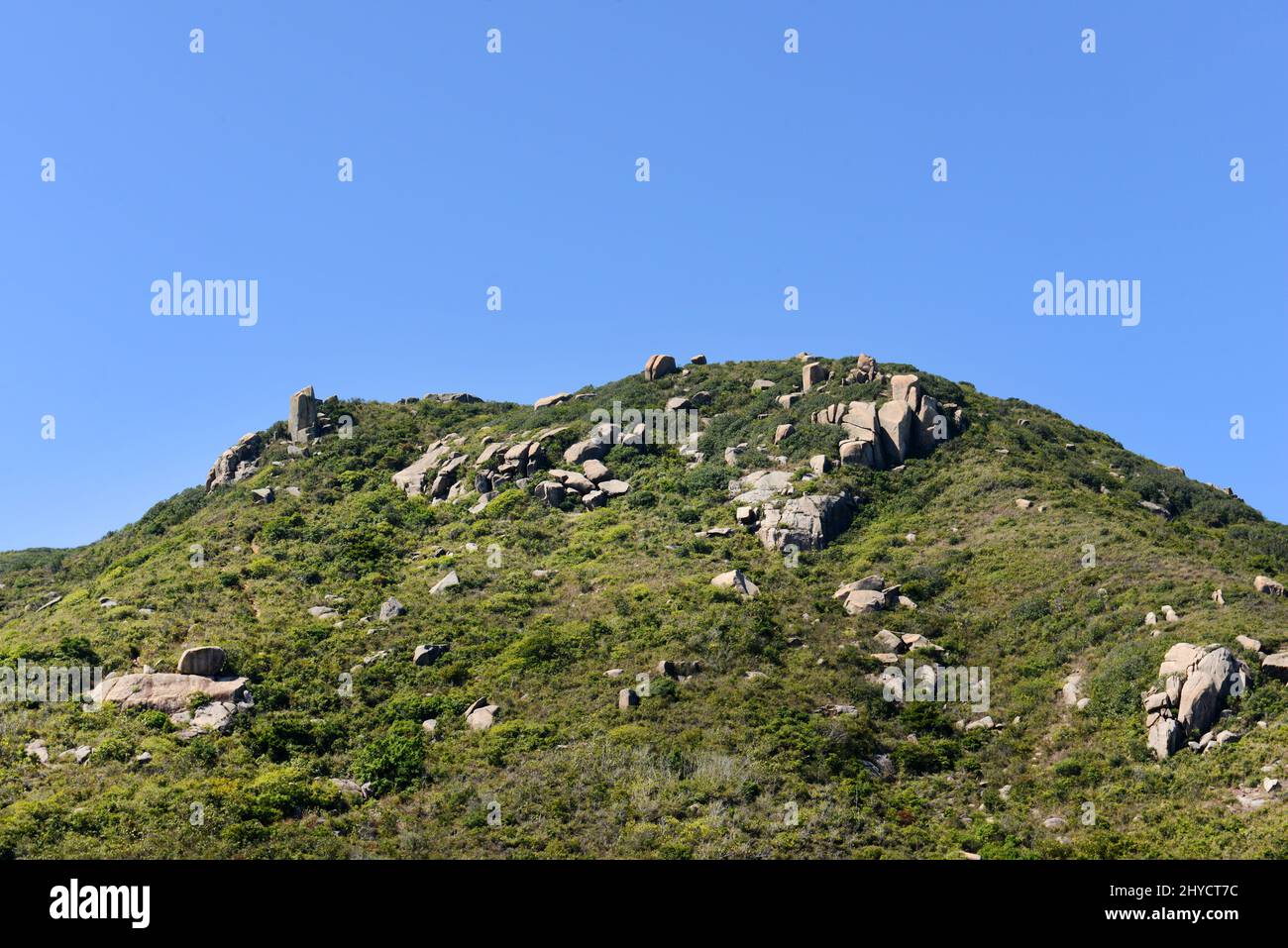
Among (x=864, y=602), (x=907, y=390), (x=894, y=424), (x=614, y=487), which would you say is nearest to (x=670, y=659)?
(x=864, y=602)

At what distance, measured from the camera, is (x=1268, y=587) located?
4519cm

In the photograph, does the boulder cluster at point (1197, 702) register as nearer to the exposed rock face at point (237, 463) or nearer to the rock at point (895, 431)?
the rock at point (895, 431)

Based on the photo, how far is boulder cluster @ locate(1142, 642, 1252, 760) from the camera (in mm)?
35250

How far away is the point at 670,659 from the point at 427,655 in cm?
1062

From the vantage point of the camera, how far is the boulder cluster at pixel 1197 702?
3525 cm

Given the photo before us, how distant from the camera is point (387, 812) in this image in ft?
116

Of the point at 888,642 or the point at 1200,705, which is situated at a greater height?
the point at 888,642

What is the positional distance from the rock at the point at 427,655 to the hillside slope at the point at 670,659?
1.45 ft

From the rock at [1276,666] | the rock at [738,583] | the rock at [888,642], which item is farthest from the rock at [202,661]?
the rock at [1276,666]

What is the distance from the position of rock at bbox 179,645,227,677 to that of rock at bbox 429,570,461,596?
11613mm

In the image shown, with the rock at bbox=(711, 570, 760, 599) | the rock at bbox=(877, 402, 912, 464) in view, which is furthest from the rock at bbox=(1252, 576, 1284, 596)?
the rock at bbox=(877, 402, 912, 464)

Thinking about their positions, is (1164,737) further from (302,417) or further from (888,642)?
(302,417)
